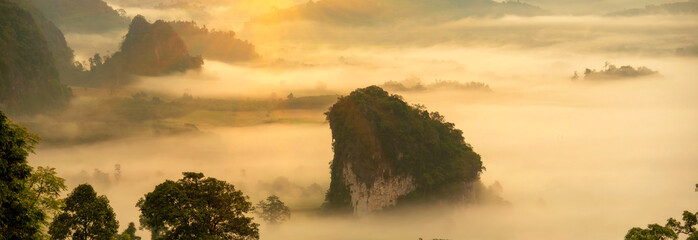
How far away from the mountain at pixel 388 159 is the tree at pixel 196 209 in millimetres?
60584

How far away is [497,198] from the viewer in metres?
120

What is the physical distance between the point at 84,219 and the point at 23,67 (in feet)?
506

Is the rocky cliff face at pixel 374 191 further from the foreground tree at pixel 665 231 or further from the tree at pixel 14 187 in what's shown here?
the tree at pixel 14 187

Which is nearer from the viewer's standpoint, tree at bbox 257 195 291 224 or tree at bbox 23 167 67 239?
tree at bbox 23 167 67 239

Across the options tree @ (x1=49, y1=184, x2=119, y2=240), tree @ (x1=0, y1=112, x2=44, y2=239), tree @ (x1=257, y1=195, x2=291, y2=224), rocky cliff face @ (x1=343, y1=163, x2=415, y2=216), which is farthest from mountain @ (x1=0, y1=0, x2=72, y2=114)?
tree @ (x1=0, y1=112, x2=44, y2=239)

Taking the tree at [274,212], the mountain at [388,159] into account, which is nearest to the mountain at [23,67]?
the tree at [274,212]

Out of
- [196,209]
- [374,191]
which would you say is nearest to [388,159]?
[374,191]

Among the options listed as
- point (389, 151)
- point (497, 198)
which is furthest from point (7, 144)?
point (497, 198)

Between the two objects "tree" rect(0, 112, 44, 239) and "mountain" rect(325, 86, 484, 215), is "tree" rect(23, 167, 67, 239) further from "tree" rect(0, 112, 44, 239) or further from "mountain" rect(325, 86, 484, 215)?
"mountain" rect(325, 86, 484, 215)

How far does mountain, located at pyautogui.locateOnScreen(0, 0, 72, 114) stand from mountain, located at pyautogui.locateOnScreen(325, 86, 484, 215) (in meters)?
97.7

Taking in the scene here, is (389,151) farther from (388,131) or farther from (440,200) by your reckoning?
(440,200)

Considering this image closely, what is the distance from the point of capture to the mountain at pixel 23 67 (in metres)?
178

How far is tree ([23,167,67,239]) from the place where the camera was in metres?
35.3

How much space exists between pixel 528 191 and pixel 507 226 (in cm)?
4085
